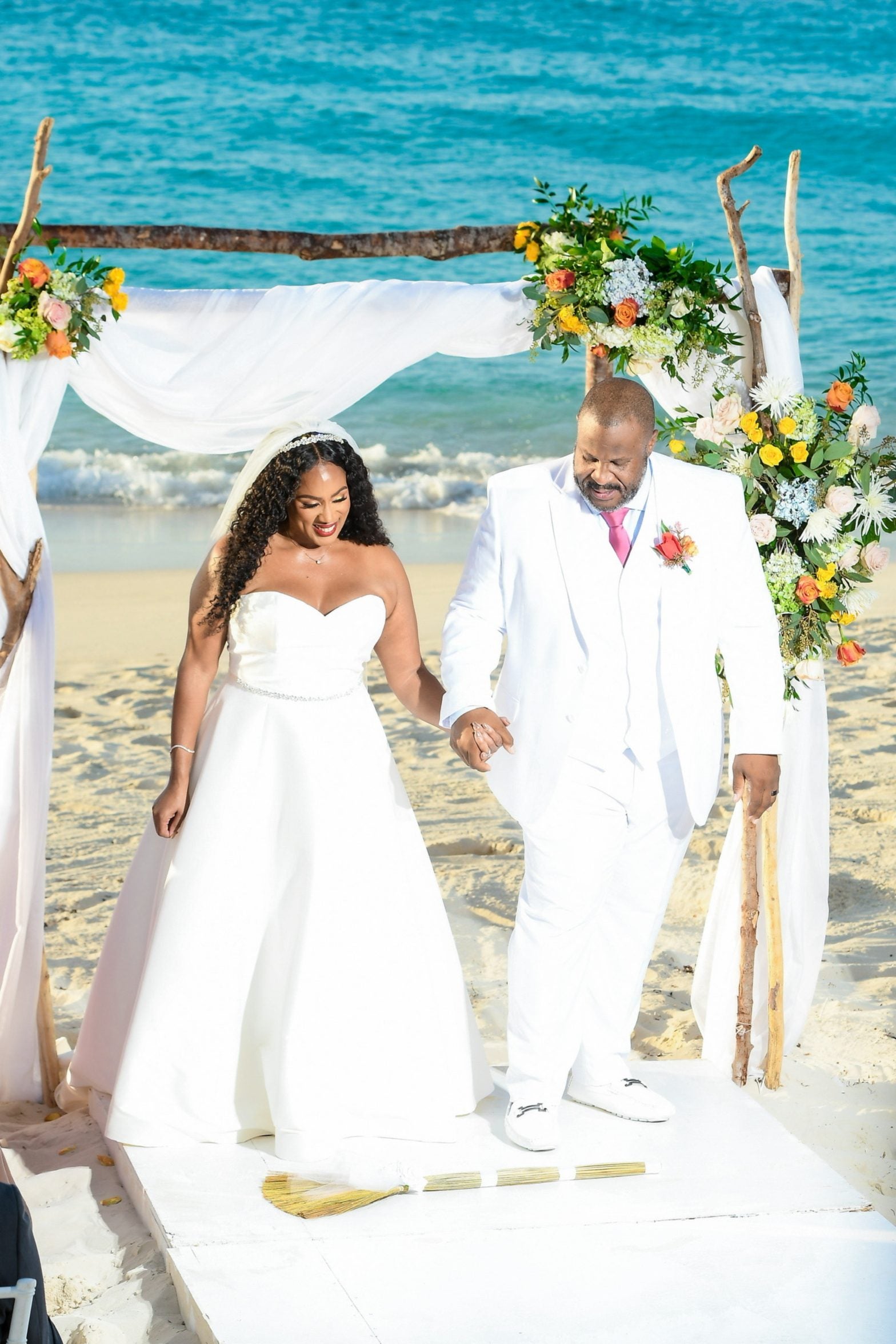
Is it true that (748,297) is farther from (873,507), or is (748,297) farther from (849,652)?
(849,652)

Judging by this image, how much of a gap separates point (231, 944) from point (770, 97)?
66.8ft

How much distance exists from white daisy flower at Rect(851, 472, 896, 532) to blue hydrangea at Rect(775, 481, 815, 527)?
150mm

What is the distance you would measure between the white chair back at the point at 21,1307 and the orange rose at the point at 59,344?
9.80 ft

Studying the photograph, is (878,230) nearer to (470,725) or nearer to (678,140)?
(678,140)

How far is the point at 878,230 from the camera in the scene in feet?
67.6

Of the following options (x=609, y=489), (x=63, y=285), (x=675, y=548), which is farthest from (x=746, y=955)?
(x=63, y=285)

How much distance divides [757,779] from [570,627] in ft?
2.39

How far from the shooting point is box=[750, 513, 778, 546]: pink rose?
4.59 metres

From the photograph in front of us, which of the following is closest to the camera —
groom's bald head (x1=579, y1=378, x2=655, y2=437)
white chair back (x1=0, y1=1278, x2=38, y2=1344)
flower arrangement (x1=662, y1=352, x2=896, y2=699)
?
white chair back (x1=0, y1=1278, x2=38, y2=1344)

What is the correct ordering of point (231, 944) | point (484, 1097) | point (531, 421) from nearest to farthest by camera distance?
point (231, 944), point (484, 1097), point (531, 421)

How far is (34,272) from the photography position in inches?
174

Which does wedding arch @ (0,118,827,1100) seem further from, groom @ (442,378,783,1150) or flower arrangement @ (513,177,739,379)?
groom @ (442,378,783,1150)

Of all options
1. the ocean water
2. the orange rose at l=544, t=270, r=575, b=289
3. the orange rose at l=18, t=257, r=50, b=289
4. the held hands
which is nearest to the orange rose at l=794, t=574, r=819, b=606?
the orange rose at l=544, t=270, r=575, b=289

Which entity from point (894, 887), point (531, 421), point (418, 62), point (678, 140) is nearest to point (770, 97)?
point (678, 140)
